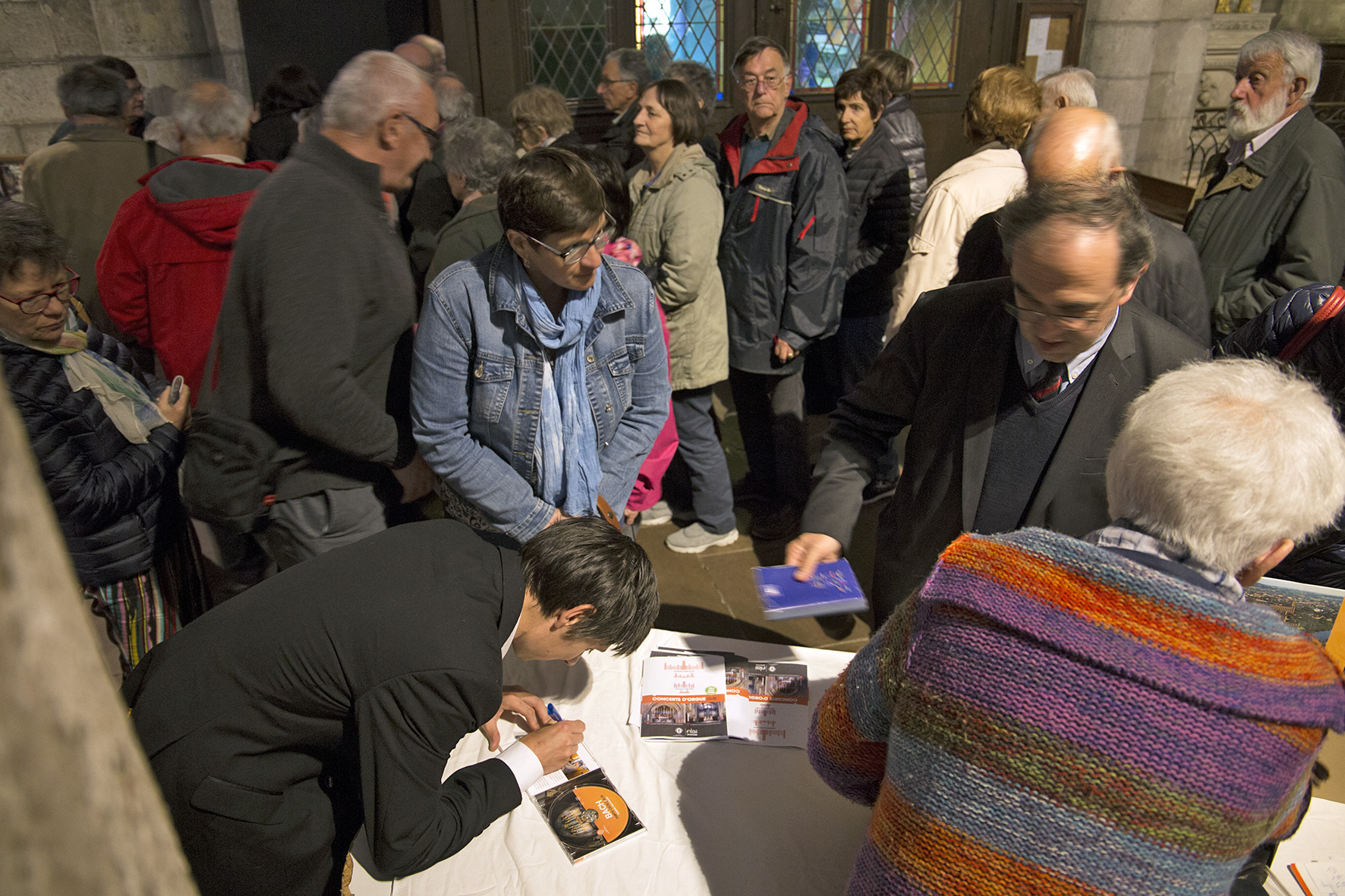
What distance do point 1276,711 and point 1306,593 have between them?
2.40 feet

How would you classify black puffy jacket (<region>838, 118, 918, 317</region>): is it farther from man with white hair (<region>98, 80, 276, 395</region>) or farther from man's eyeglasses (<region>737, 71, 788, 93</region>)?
man with white hair (<region>98, 80, 276, 395</region>)

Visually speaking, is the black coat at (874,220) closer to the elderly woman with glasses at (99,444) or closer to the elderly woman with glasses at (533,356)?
the elderly woman with glasses at (533,356)

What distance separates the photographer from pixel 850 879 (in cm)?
127

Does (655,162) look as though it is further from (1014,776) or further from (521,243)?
(1014,776)

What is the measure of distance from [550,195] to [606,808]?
1.38 meters

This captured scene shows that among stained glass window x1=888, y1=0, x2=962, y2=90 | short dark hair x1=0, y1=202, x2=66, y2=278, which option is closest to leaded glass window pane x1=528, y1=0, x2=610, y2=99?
stained glass window x1=888, y1=0, x2=962, y2=90

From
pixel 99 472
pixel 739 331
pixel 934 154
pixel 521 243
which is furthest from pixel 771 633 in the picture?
pixel 934 154

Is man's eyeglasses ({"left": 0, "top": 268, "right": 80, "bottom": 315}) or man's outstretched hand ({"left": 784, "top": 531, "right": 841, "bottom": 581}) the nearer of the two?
man's outstretched hand ({"left": 784, "top": 531, "right": 841, "bottom": 581})

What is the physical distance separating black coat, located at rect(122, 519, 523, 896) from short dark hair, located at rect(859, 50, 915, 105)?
3532 millimetres

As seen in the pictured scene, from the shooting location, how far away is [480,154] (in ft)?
10.3

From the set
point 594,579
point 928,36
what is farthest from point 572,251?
point 928,36

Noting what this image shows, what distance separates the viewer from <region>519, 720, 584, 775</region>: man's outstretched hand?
5.77 feet

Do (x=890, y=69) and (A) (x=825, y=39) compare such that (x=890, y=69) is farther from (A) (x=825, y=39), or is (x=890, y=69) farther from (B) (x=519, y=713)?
(B) (x=519, y=713)

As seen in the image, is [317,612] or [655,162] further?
[655,162]
